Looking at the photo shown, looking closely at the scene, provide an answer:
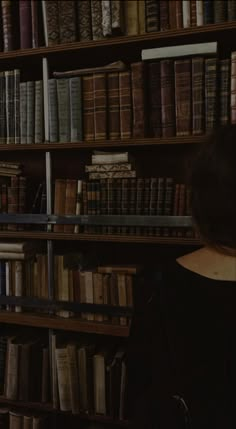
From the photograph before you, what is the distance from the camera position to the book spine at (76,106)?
1.45 metres

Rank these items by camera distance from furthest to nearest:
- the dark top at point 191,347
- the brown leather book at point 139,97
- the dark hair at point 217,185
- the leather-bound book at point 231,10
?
the brown leather book at point 139,97
the leather-bound book at point 231,10
the dark top at point 191,347
the dark hair at point 217,185

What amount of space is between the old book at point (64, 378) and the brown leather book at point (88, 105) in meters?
0.78

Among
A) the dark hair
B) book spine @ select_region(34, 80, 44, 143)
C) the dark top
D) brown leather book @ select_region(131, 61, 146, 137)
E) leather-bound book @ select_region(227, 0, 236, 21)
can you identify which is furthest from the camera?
book spine @ select_region(34, 80, 44, 143)

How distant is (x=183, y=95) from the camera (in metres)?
1.35

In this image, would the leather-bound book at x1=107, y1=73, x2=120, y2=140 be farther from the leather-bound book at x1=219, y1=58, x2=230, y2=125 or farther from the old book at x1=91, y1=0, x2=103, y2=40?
the leather-bound book at x1=219, y1=58, x2=230, y2=125

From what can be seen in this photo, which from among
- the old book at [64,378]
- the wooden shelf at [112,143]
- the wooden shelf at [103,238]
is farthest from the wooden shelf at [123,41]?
the old book at [64,378]

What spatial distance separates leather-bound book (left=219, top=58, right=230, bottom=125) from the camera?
4.33 feet

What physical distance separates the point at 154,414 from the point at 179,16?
1.17 meters

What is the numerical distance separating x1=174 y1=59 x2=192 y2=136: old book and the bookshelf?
41mm

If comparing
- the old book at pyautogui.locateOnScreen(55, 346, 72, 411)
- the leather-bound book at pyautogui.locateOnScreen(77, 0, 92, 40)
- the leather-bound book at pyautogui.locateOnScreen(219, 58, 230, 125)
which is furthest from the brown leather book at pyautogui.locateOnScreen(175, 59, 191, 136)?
the old book at pyautogui.locateOnScreen(55, 346, 72, 411)

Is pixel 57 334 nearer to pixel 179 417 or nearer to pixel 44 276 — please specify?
pixel 44 276

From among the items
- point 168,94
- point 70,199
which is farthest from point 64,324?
point 168,94

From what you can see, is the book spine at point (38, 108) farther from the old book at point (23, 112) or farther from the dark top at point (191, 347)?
the dark top at point (191, 347)

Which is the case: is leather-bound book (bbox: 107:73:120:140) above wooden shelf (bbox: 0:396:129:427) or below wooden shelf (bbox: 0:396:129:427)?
above
